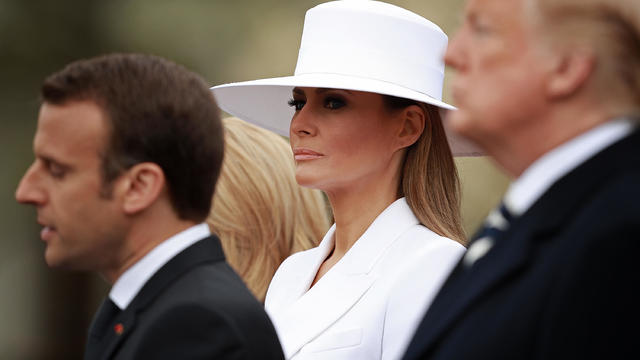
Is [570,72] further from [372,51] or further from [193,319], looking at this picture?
[372,51]

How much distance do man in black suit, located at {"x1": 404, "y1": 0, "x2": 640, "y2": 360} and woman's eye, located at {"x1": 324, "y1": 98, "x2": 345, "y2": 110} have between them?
4.87ft

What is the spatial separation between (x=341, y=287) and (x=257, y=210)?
3.84 ft

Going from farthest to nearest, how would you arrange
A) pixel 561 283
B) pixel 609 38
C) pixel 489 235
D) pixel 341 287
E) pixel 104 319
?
pixel 341 287
pixel 104 319
pixel 489 235
pixel 609 38
pixel 561 283

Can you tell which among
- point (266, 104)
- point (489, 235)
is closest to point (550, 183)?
point (489, 235)

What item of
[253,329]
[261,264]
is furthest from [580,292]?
[261,264]

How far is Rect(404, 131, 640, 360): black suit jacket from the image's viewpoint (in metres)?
1.70

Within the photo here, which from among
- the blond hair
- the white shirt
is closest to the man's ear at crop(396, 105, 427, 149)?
the white shirt

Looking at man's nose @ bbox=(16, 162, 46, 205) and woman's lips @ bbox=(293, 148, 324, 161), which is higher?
man's nose @ bbox=(16, 162, 46, 205)

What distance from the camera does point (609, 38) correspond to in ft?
6.25

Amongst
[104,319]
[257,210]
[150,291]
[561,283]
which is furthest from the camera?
[257,210]

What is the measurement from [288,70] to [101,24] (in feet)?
5.87

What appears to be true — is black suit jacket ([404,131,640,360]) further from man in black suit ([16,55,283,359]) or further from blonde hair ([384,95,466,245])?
blonde hair ([384,95,466,245])

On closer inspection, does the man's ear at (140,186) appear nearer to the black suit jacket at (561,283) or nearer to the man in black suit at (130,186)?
the man in black suit at (130,186)

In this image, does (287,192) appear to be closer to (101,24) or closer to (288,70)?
(288,70)
